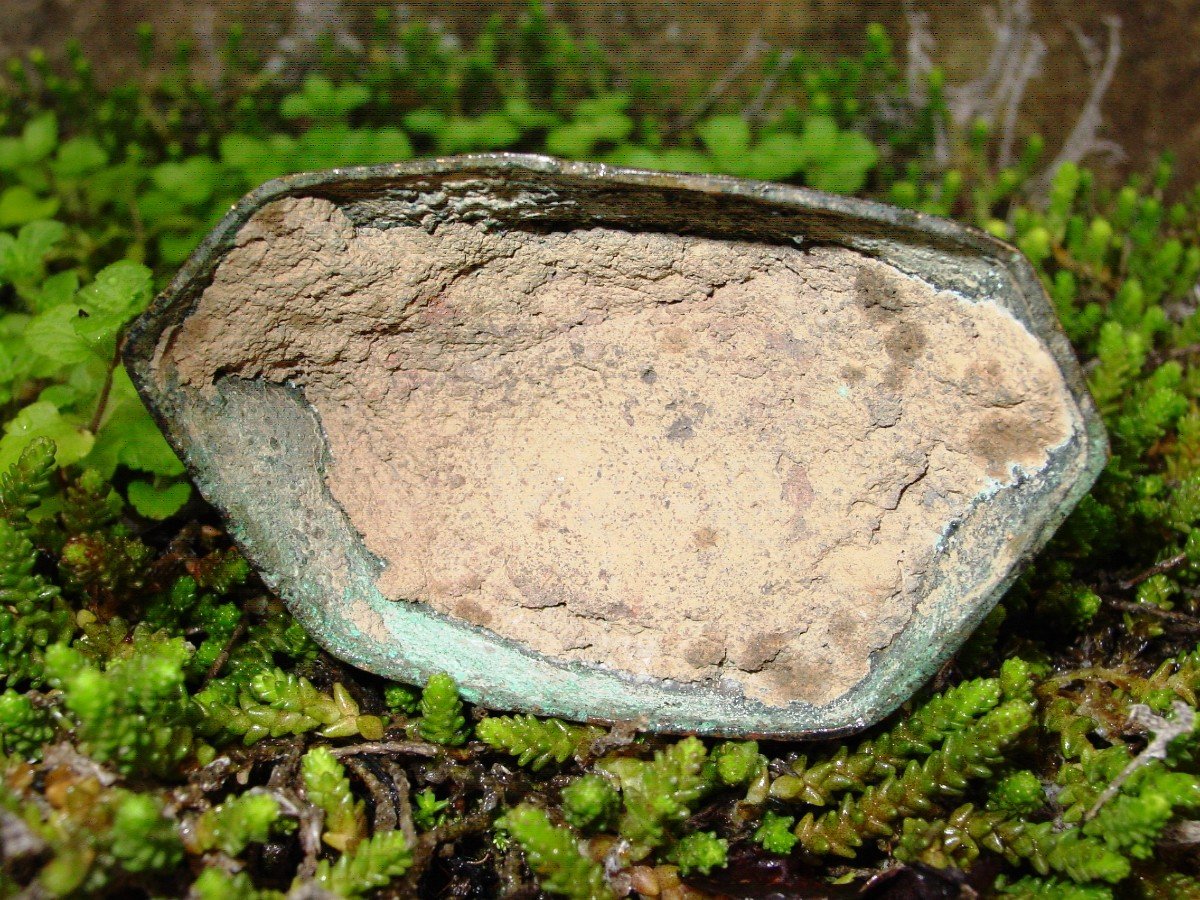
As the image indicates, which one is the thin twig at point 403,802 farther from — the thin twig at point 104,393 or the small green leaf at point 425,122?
the small green leaf at point 425,122

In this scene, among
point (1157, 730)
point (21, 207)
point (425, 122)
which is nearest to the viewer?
point (1157, 730)

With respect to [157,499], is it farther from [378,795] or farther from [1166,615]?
[1166,615]

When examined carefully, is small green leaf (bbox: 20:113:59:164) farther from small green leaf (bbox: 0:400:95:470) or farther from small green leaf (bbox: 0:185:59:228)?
small green leaf (bbox: 0:400:95:470)

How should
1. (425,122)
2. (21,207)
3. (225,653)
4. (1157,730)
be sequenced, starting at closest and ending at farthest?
1. (1157,730)
2. (225,653)
3. (21,207)
4. (425,122)

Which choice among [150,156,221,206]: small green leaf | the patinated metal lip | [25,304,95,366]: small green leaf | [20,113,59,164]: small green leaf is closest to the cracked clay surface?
the patinated metal lip

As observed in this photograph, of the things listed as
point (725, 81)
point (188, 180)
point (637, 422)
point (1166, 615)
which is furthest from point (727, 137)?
point (1166, 615)

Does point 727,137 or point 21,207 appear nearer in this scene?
point 21,207

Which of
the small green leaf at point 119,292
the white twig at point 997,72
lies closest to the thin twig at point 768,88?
the white twig at point 997,72
